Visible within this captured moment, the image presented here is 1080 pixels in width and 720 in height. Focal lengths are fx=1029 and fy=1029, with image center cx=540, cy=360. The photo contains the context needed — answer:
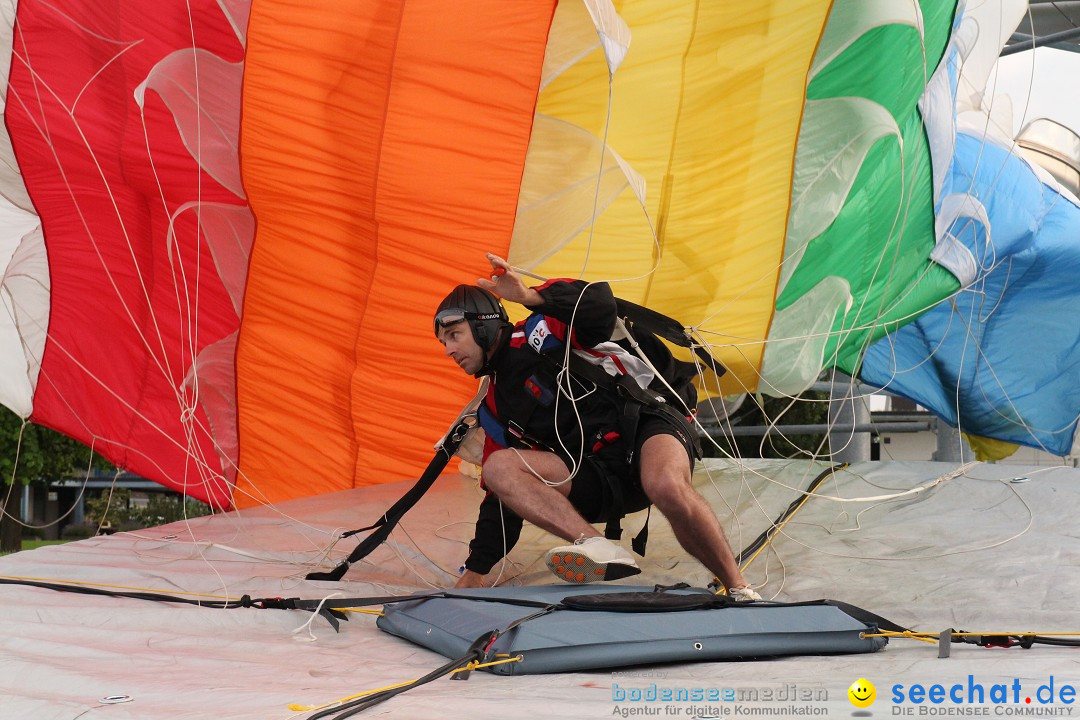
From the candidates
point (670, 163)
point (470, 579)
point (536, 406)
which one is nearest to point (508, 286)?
point (536, 406)

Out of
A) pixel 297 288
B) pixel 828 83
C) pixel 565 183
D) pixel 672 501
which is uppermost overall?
pixel 828 83

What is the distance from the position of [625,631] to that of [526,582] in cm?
114

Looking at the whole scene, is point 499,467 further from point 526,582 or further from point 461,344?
point 526,582

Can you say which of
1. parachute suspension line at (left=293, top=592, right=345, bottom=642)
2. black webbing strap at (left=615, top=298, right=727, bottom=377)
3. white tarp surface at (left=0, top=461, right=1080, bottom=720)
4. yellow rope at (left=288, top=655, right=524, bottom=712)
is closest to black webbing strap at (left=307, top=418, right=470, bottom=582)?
white tarp surface at (left=0, top=461, right=1080, bottom=720)

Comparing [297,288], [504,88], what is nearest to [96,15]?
[297,288]

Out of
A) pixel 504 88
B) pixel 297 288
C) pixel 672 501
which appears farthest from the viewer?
pixel 297 288

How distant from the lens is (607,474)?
2.71 metres

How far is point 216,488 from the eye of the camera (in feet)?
13.3

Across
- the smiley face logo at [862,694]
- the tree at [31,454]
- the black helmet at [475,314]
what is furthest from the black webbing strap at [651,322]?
the tree at [31,454]

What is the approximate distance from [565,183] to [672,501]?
44.2 inches

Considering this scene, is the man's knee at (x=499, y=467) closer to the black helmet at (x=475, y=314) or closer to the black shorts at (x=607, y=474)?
the black shorts at (x=607, y=474)

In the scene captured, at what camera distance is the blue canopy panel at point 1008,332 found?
4559 mm

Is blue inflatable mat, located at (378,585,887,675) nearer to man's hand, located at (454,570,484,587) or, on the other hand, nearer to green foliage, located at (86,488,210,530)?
man's hand, located at (454,570,484,587)

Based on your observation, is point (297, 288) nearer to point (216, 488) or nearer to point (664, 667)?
point (216, 488)
